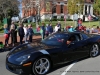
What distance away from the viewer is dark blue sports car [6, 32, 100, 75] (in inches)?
190

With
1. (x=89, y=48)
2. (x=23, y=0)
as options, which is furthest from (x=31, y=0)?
(x=89, y=48)

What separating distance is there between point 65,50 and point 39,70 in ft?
3.91

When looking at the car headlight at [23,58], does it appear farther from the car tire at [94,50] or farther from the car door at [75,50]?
the car tire at [94,50]

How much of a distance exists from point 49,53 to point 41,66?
0.48m

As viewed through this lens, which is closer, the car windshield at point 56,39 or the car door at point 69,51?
the car door at point 69,51

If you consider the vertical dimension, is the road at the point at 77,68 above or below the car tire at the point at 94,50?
below

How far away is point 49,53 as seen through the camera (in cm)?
526

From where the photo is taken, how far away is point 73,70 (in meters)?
5.57

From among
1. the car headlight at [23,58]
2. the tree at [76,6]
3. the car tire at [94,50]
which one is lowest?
the car tire at [94,50]

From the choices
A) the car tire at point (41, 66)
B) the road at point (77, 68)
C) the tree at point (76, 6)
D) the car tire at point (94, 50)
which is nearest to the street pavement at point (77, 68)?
the road at point (77, 68)

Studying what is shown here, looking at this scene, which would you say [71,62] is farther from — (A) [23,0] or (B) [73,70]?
(A) [23,0]

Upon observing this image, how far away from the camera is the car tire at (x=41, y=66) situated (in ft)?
16.3

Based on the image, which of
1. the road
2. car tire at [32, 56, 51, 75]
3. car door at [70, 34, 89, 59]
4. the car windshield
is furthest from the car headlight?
car door at [70, 34, 89, 59]

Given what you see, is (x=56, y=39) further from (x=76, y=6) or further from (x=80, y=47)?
(x=76, y=6)
